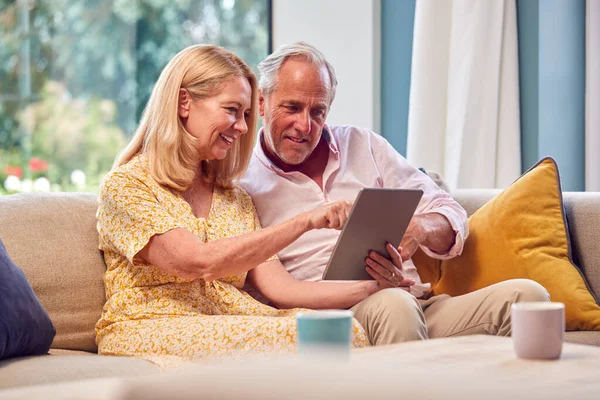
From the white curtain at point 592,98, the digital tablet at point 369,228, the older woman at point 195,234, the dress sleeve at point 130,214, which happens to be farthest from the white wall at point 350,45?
the dress sleeve at point 130,214

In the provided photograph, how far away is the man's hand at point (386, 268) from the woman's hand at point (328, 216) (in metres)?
0.12

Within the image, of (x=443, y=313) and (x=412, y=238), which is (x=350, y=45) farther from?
(x=443, y=313)

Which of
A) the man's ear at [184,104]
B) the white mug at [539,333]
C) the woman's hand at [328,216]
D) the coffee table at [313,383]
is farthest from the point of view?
the man's ear at [184,104]

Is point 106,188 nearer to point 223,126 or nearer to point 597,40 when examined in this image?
point 223,126

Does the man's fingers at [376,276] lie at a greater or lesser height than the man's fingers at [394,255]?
lesser

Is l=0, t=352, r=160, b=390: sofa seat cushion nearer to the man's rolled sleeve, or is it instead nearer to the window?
the man's rolled sleeve

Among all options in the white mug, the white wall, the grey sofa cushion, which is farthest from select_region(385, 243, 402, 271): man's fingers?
the white wall

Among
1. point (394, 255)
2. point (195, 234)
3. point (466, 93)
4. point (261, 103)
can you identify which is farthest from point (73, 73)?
point (394, 255)

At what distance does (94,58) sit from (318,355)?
4424 mm

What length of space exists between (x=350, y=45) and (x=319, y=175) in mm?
1796

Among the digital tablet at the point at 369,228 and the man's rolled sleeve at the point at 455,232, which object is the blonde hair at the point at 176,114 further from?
the man's rolled sleeve at the point at 455,232

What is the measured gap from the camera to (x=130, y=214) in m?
1.93

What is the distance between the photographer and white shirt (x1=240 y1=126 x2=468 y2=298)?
2.32 metres

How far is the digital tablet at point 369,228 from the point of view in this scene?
1842 millimetres
